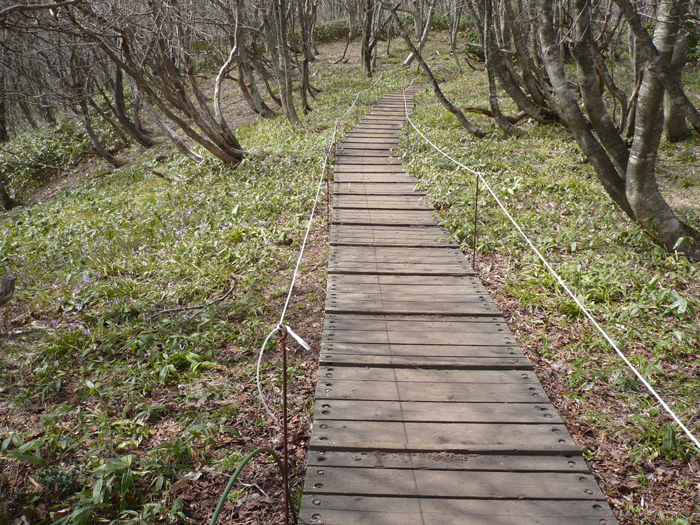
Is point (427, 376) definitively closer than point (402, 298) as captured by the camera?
Yes

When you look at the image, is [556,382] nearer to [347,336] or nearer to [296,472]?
[347,336]

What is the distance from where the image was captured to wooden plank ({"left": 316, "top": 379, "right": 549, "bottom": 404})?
3529mm

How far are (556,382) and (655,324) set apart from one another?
1277mm

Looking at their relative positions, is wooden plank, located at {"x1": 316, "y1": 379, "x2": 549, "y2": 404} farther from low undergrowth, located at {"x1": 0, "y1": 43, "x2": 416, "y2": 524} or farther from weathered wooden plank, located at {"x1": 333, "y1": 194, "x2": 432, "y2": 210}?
weathered wooden plank, located at {"x1": 333, "y1": 194, "x2": 432, "y2": 210}

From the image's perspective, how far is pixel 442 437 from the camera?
3.17 metres

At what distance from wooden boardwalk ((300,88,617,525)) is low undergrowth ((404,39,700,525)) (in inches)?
15.0

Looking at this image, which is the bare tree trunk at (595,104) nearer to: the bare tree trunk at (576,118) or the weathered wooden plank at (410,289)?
the bare tree trunk at (576,118)

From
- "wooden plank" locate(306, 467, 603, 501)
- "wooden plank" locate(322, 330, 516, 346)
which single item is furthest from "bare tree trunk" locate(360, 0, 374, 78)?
"wooden plank" locate(306, 467, 603, 501)

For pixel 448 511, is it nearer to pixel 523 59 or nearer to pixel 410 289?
pixel 410 289

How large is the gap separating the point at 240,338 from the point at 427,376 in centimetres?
190

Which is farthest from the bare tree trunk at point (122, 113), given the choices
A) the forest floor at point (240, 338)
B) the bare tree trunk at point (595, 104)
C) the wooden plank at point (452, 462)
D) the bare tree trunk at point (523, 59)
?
the wooden plank at point (452, 462)

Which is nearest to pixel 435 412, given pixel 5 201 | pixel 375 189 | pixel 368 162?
pixel 375 189

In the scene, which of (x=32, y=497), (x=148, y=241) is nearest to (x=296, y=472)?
(x=32, y=497)

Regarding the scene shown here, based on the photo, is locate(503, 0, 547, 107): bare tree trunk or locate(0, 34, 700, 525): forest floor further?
locate(503, 0, 547, 107): bare tree trunk
